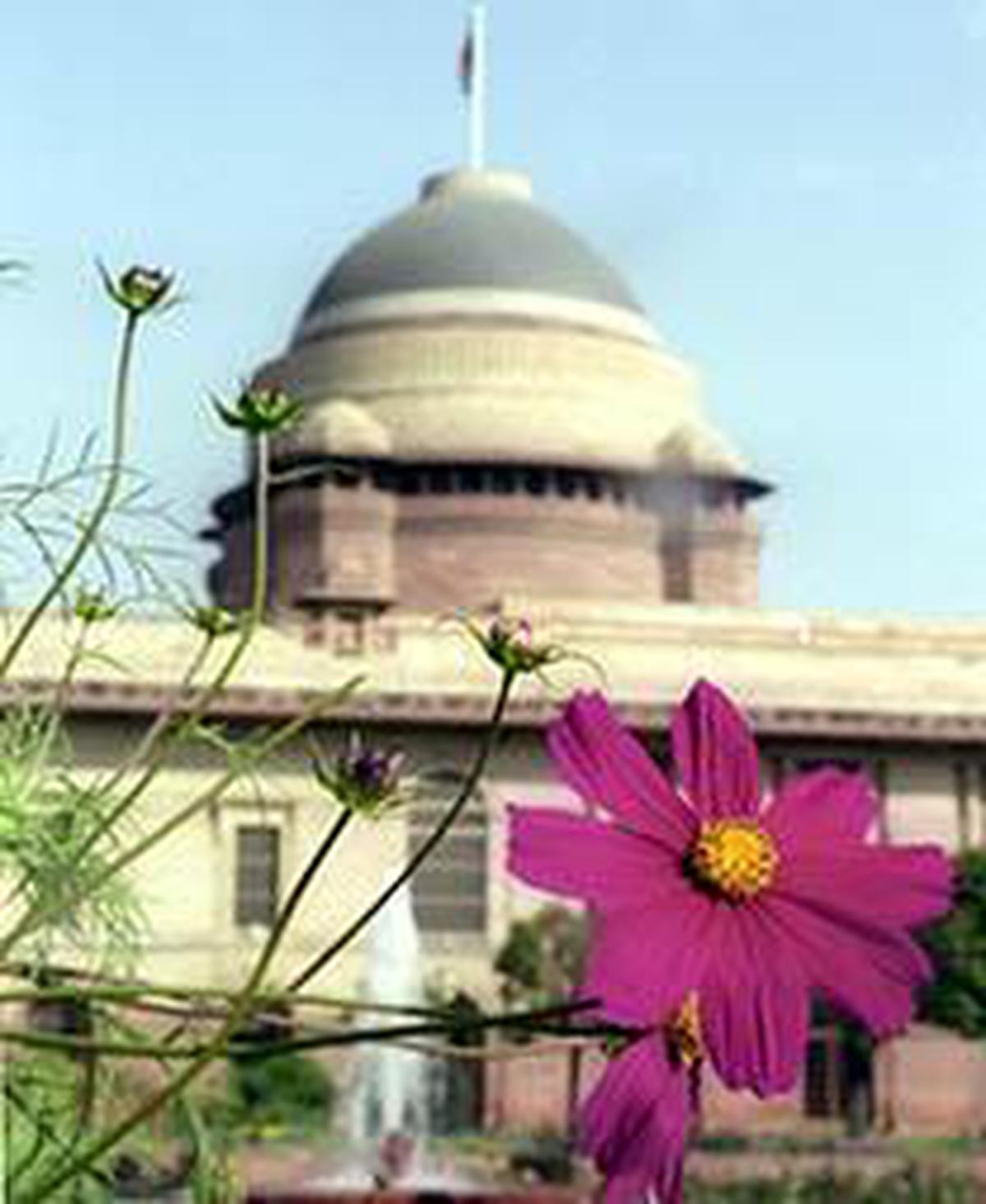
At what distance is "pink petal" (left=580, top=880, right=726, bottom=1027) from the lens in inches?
34.9

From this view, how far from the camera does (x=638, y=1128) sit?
0.90m

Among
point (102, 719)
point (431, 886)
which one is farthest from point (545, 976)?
point (102, 719)

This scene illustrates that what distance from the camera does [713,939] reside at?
906 millimetres

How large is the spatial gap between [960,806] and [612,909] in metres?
30.4

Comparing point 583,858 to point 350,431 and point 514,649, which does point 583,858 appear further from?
point 350,431

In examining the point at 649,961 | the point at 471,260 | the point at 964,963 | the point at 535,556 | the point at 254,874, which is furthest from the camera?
the point at 471,260

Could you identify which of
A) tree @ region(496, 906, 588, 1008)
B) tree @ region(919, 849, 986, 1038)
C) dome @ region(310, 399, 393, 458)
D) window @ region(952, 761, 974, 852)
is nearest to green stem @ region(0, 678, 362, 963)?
tree @ region(919, 849, 986, 1038)

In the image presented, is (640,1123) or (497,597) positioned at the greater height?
(497,597)

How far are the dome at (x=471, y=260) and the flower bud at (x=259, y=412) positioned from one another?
39.1 meters

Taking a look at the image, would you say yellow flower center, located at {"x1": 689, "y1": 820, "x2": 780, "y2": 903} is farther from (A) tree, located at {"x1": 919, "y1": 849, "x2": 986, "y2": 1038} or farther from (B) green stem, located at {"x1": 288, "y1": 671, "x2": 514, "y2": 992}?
(A) tree, located at {"x1": 919, "y1": 849, "x2": 986, "y2": 1038}

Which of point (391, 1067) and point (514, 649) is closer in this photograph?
point (514, 649)

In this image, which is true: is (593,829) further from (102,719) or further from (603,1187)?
(102,719)

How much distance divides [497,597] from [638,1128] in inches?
1373

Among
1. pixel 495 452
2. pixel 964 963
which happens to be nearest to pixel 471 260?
pixel 495 452
